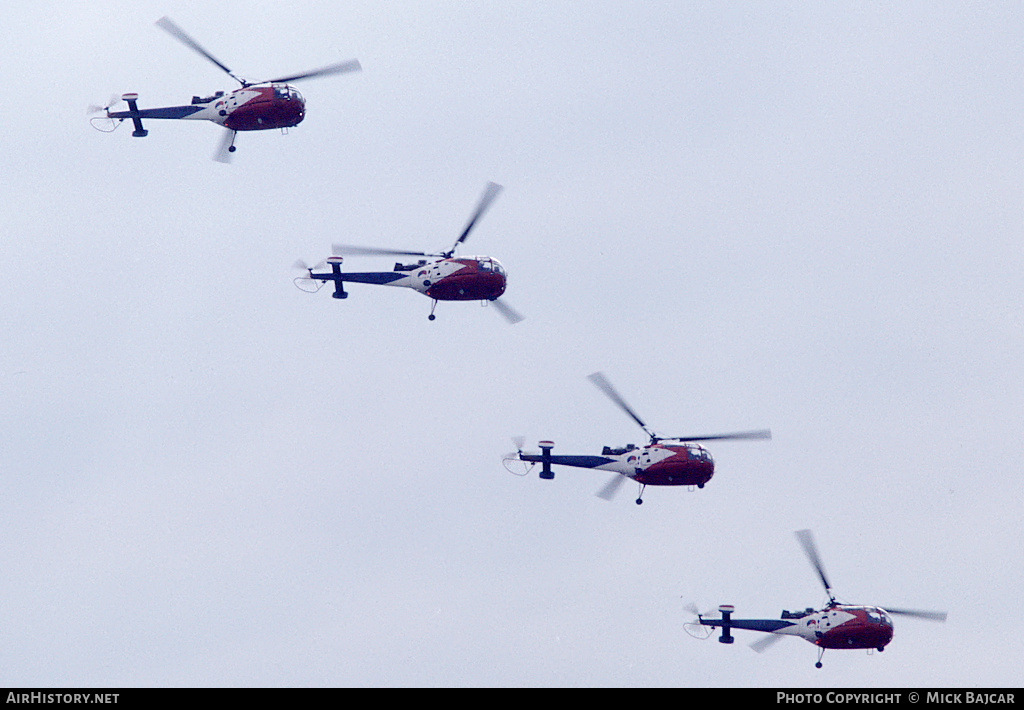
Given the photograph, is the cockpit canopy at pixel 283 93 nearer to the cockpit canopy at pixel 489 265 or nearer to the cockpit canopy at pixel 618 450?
the cockpit canopy at pixel 489 265

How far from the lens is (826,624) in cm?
11144

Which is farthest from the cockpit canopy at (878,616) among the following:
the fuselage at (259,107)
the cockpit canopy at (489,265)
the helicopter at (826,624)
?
the fuselage at (259,107)

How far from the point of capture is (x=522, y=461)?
113438 mm

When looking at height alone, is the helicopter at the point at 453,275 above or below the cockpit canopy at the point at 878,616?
above

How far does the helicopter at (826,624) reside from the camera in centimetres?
11025

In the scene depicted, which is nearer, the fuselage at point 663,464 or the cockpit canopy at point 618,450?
the fuselage at point 663,464

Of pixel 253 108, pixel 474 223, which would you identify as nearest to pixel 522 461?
pixel 474 223

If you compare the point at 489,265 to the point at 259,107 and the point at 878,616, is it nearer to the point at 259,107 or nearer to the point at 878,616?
the point at 259,107

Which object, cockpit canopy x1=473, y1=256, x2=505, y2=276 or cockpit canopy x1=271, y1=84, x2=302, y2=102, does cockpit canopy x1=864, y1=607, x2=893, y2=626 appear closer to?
cockpit canopy x1=473, y1=256, x2=505, y2=276

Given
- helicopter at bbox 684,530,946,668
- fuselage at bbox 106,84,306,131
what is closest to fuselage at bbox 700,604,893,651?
helicopter at bbox 684,530,946,668

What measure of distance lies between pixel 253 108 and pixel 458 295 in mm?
17986

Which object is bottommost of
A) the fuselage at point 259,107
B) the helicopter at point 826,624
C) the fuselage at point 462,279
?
the helicopter at point 826,624
